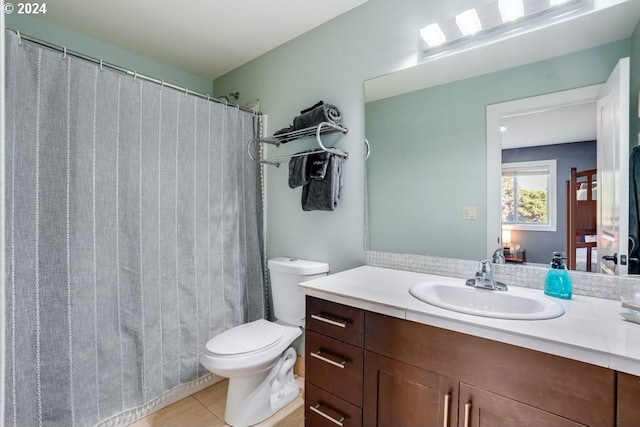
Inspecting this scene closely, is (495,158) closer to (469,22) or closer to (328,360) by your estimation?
(469,22)

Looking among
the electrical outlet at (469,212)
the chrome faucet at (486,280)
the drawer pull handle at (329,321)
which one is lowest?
the drawer pull handle at (329,321)

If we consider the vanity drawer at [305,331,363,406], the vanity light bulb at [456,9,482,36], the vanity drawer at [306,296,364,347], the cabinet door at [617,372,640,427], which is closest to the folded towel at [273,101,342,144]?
the vanity light bulb at [456,9,482,36]

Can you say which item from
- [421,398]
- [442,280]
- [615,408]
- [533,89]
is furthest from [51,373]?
[533,89]

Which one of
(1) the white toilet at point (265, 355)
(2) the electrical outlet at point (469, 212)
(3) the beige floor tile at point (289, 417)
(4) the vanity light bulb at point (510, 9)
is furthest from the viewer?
(3) the beige floor tile at point (289, 417)

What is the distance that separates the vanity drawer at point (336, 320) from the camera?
3.86 ft

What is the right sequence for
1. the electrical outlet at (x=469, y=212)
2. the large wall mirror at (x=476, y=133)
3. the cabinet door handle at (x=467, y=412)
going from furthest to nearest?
the electrical outlet at (x=469, y=212)
the large wall mirror at (x=476, y=133)
the cabinet door handle at (x=467, y=412)

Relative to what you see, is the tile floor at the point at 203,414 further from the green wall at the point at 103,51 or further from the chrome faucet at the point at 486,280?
the green wall at the point at 103,51

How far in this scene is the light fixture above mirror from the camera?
1.23 meters

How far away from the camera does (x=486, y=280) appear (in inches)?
49.4

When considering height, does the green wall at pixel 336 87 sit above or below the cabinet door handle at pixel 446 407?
above

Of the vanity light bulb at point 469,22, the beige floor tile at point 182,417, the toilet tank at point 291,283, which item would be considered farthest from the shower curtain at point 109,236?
the vanity light bulb at point 469,22

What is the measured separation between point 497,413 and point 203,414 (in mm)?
1552

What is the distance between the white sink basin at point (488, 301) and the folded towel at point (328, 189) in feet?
2.28

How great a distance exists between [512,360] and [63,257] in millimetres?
1821
